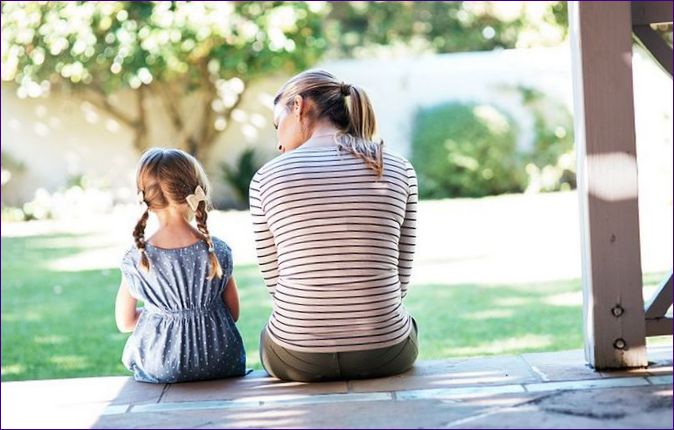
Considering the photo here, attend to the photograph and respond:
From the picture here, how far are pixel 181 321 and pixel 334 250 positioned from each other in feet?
2.31

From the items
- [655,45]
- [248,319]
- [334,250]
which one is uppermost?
[655,45]

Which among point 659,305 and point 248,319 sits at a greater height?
point 659,305

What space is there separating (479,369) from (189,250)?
1115 millimetres

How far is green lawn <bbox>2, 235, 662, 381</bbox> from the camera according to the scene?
19.5ft

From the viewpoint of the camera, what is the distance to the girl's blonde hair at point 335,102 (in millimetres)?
3734

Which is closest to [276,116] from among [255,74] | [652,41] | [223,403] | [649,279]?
[223,403]

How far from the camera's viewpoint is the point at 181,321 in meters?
3.88

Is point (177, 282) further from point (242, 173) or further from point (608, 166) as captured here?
point (242, 173)

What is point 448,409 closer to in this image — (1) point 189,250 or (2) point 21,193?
(1) point 189,250

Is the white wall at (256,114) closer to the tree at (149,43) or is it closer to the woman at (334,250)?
the tree at (149,43)

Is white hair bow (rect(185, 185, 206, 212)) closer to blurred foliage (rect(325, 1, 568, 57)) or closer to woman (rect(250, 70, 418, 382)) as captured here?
woman (rect(250, 70, 418, 382))

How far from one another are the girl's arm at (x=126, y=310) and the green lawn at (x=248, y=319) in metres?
1.81

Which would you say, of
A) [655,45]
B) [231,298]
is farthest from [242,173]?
[655,45]

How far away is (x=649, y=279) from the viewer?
7.42 metres
